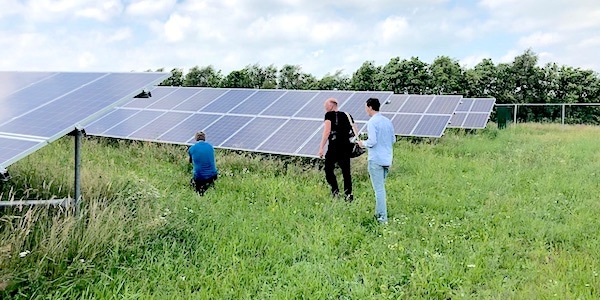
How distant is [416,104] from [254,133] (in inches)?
339

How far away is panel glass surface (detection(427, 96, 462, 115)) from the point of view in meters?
15.5

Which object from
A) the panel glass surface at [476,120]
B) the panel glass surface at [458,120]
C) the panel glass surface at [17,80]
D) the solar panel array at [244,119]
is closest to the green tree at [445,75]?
the panel glass surface at [458,120]

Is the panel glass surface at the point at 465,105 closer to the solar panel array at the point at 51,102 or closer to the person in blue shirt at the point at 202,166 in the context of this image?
the person in blue shirt at the point at 202,166

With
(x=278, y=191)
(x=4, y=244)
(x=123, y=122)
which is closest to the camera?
(x=4, y=244)

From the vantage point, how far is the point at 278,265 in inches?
179

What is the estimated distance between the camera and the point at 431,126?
13852 millimetres

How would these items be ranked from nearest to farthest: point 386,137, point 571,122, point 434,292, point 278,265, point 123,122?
point 434,292, point 278,265, point 386,137, point 123,122, point 571,122

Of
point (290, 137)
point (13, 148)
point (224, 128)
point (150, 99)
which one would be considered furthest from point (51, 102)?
point (150, 99)

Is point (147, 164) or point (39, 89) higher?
point (39, 89)

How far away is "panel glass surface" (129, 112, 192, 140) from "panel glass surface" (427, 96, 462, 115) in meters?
8.10

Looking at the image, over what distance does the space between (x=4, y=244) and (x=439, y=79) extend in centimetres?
2732

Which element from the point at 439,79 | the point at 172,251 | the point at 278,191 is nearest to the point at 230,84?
the point at 439,79

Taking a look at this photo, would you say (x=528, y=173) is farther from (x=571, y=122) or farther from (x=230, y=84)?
(x=230, y=84)

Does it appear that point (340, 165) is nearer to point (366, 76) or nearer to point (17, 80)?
point (17, 80)
